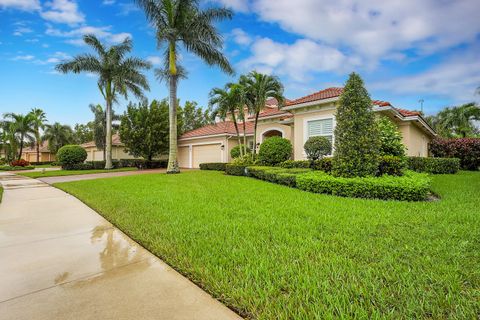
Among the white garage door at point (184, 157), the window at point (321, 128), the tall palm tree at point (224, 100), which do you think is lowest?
the white garage door at point (184, 157)

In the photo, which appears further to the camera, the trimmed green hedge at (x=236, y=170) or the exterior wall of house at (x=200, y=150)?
the exterior wall of house at (x=200, y=150)

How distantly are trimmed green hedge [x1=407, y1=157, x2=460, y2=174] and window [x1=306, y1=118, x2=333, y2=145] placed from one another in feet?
14.5

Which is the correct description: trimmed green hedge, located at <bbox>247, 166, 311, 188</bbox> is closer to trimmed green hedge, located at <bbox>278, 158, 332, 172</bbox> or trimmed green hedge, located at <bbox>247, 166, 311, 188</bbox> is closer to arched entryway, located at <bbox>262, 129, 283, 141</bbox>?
trimmed green hedge, located at <bbox>278, 158, 332, 172</bbox>

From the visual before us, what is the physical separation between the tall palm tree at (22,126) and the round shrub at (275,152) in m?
39.1

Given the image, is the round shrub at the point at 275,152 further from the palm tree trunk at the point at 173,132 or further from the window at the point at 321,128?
the palm tree trunk at the point at 173,132

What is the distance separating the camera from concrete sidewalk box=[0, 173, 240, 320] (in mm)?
2145

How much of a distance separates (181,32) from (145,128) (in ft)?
32.8

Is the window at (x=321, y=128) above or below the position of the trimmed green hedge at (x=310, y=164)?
above

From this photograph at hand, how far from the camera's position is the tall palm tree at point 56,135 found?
127 feet

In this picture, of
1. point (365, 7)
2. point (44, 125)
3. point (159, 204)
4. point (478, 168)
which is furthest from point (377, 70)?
point (44, 125)

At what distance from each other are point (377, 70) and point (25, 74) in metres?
21.5

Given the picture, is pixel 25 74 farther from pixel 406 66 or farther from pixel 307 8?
pixel 406 66

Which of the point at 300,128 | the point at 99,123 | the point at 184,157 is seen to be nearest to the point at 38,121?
the point at 99,123

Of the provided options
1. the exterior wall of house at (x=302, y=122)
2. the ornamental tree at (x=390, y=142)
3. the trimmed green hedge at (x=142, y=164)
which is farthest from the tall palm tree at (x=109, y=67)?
the ornamental tree at (x=390, y=142)
